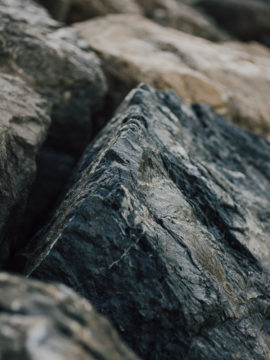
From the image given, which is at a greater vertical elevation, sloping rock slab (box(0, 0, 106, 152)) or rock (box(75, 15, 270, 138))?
rock (box(75, 15, 270, 138))

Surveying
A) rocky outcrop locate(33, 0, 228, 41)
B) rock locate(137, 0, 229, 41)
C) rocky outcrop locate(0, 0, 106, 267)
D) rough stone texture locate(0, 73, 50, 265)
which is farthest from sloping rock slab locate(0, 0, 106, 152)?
rock locate(137, 0, 229, 41)

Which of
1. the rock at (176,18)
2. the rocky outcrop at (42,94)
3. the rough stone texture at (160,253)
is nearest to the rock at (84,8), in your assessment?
the rock at (176,18)

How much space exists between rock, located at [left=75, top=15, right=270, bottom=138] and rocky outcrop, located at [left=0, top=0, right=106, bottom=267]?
1.43 feet

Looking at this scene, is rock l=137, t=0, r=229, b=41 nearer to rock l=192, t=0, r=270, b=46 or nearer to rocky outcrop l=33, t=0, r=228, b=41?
rocky outcrop l=33, t=0, r=228, b=41

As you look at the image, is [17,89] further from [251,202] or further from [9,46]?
[251,202]

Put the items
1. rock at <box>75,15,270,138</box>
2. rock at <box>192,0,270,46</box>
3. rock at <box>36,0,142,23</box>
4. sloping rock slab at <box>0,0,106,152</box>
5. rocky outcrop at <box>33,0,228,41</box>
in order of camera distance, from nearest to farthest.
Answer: sloping rock slab at <box>0,0,106,152</box> < rock at <box>75,15,270,138</box> < rock at <box>36,0,142,23</box> < rocky outcrop at <box>33,0,228,41</box> < rock at <box>192,0,270,46</box>

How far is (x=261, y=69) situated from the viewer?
5688 mm

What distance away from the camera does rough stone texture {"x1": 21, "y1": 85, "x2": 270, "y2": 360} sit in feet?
6.28

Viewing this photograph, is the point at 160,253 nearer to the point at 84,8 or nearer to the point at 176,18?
the point at 84,8

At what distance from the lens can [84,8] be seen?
6414 mm

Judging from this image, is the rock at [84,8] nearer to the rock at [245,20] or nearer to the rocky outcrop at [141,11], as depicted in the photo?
the rocky outcrop at [141,11]

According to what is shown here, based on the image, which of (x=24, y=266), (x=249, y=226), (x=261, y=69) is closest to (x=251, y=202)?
(x=249, y=226)

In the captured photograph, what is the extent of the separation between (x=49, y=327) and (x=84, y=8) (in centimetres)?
648

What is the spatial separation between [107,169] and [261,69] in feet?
15.0
